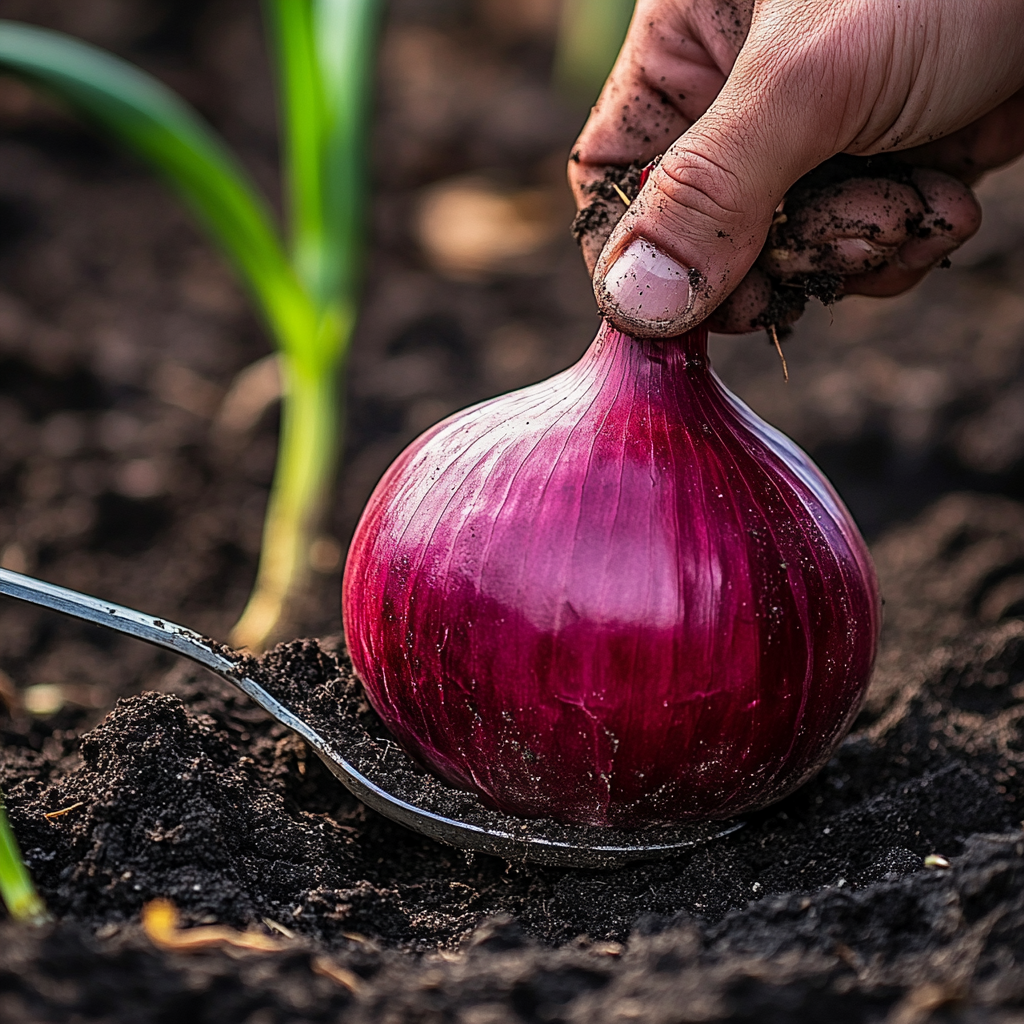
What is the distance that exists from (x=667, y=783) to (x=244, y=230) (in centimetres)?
126

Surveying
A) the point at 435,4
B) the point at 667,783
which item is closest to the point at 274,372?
the point at 667,783

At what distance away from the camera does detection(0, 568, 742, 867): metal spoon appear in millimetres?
901

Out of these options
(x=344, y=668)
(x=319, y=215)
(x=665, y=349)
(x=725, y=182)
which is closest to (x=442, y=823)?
(x=344, y=668)

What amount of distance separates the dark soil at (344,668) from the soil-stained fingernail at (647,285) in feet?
1.44

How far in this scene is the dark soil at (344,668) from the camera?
2.22ft

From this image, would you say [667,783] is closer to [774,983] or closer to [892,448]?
[774,983]

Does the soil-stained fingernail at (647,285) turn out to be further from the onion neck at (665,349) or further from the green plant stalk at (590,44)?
the green plant stalk at (590,44)

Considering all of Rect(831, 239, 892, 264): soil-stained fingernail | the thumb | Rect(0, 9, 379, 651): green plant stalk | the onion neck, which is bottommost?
the onion neck

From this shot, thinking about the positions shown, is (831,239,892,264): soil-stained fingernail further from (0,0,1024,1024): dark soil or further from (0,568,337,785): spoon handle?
(0,568,337,785): spoon handle

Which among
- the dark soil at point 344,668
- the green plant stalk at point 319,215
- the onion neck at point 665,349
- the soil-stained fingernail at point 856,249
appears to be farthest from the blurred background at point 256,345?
the soil-stained fingernail at point 856,249

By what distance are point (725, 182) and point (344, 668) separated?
1.84 feet

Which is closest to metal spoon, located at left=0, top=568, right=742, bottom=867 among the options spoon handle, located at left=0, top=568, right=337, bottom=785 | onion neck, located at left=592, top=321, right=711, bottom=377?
spoon handle, located at left=0, top=568, right=337, bottom=785

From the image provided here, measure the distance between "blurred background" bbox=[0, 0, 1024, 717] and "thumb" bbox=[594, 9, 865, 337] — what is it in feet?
2.94

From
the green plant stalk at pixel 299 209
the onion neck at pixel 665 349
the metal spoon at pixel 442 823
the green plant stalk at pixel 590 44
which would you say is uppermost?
the green plant stalk at pixel 590 44
